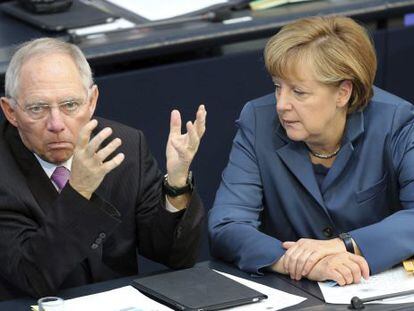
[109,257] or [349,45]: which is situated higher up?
[349,45]

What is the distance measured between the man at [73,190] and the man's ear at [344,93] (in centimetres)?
53

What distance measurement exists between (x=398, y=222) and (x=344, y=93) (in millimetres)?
440

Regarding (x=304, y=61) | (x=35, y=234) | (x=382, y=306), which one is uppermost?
(x=304, y=61)

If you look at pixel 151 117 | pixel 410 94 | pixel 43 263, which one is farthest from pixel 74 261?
pixel 410 94

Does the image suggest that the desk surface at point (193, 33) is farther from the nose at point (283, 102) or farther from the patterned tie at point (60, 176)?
the nose at point (283, 102)

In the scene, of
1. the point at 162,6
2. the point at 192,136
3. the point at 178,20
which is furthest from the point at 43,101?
the point at 162,6

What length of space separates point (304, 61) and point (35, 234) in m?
0.93

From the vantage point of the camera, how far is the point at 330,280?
11.5 feet

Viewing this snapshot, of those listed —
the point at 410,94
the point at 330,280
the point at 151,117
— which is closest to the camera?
the point at 330,280

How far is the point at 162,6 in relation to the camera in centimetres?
518

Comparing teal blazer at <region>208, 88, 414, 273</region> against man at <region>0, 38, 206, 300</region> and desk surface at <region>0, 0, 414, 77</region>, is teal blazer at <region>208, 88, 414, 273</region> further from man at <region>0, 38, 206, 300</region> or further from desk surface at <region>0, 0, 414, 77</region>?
desk surface at <region>0, 0, 414, 77</region>

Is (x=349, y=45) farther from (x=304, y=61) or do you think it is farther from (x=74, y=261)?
(x=74, y=261)

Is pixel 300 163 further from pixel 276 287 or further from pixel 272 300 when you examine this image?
pixel 272 300

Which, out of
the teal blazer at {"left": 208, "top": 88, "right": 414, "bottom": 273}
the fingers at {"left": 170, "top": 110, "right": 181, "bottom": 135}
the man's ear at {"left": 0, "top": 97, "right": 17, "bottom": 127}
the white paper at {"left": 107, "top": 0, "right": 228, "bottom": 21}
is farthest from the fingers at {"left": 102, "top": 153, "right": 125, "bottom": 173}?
the white paper at {"left": 107, "top": 0, "right": 228, "bottom": 21}
